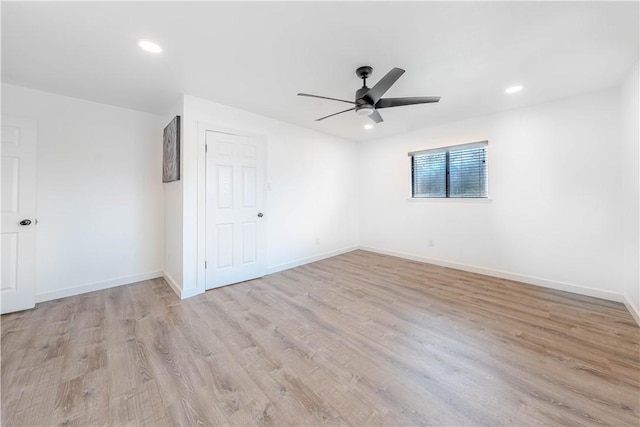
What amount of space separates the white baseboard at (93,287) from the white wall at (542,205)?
15.4 feet

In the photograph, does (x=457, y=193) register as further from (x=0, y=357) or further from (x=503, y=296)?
(x=0, y=357)

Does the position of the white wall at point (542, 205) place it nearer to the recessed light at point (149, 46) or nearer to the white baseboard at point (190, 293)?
the white baseboard at point (190, 293)

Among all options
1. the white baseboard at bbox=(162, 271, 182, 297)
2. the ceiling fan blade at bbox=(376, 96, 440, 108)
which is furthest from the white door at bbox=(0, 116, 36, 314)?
the ceiling fan blade at bbox=(376, 96, 440, 108)

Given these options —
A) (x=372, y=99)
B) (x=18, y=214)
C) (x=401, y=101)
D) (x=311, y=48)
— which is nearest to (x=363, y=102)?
(x=372, y=99)

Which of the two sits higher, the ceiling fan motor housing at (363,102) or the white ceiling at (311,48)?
the white ceiling at (311,48)

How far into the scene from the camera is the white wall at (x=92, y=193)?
297cm

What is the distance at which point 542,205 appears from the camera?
11.2ft

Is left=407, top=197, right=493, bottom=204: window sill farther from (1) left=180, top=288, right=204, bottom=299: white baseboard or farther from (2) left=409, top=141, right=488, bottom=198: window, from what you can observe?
(1) left=180, top=288, right=204, bottom=299: white baseboard

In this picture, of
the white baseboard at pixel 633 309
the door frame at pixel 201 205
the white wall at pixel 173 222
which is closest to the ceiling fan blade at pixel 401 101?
the door frame at pixel 201 205

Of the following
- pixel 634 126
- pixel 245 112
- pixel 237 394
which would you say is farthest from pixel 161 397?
pixel 634 126

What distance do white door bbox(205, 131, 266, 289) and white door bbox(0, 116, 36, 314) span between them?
72.8 inches

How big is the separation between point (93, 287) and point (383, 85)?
437 cm

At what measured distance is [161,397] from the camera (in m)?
1.54

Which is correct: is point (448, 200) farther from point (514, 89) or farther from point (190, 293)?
point (190, 293)
